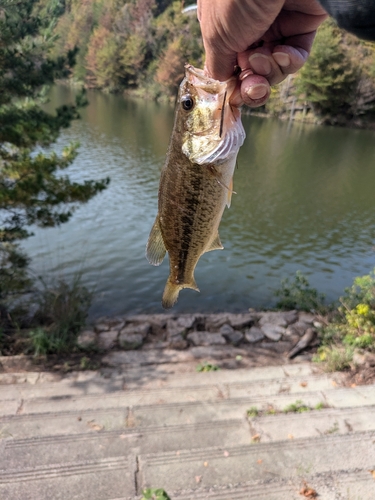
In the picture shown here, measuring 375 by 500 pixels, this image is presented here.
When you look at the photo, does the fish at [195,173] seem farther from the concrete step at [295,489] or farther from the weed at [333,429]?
the weed at [333,429]

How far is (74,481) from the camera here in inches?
102

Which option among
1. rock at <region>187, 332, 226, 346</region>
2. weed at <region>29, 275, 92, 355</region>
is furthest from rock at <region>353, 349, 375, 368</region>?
weed at <region>29, 275, 92, 355</region>

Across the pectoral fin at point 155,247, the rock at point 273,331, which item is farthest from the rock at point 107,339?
the pectoral fin at point 155,247

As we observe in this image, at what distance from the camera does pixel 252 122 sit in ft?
118

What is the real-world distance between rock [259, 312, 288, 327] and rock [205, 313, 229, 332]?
2.23 feet

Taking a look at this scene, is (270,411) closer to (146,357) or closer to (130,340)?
(146,357)

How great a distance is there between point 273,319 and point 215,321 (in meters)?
1.08

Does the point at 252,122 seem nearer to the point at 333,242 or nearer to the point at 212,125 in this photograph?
the point at 333,242

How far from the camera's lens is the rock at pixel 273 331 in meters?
6.29

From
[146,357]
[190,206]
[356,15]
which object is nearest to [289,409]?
[146,357]

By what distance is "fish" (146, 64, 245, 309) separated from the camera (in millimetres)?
1528

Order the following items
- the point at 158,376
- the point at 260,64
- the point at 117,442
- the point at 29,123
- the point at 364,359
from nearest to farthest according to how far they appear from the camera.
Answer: the point at 260,64, the point at 117,442, the point at 364,359, the point at 158,376, the point at 29,123

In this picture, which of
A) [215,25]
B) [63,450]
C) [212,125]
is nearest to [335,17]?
[215,25]

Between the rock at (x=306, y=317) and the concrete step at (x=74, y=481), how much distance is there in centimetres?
472
